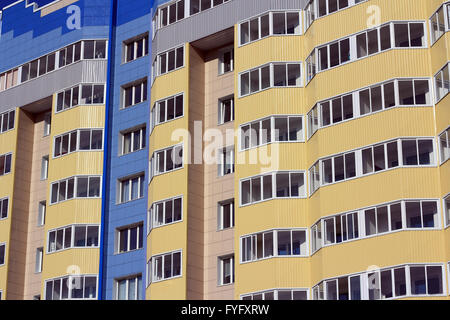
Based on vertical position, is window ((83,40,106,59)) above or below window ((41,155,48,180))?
above

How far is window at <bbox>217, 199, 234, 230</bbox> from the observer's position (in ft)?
179

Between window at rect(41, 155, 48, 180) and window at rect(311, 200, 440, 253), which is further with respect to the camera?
window at rect(41, 155, 48, 180)

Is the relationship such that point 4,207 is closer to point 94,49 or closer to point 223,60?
point 94,49

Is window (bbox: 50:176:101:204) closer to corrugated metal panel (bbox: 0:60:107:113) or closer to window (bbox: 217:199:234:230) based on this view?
corrugated metal panel (bbox: 0:60:107:113)

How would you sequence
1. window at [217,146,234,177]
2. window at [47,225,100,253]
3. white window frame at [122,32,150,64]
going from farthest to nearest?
white window frame at [122,32,150,64]
window at [47,225,100,253]
window at [217,146,234,177]

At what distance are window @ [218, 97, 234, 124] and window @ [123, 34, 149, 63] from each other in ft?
26.5

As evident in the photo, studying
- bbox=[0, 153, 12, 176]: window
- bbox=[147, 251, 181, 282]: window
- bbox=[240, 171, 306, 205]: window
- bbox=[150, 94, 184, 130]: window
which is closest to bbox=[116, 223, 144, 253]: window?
bbox=[147, 251, 181, 282]: window

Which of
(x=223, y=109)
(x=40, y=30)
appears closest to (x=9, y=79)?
(x=40, y=30)

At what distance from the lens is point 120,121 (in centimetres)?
6212

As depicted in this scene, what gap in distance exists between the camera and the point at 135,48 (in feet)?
209
